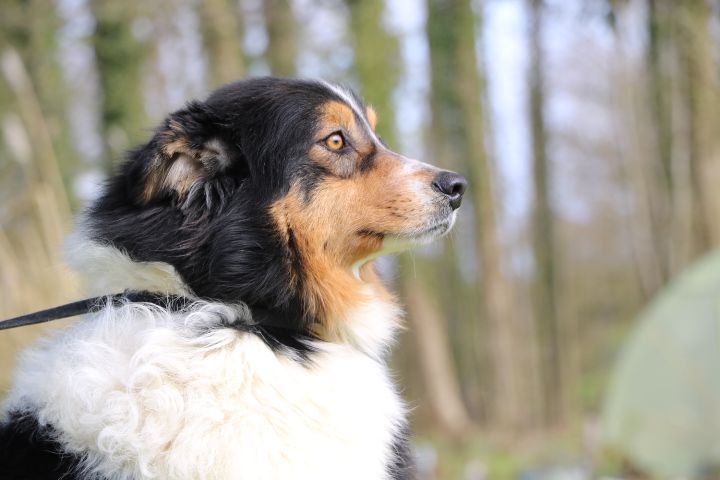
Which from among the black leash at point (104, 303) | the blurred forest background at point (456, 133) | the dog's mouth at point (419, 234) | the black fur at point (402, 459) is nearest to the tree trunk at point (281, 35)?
the blurred forest background at point (456, 133)

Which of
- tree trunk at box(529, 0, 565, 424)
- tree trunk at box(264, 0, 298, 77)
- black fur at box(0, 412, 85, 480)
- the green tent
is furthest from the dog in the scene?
tree trunk at box(529, 0, 565, 424)

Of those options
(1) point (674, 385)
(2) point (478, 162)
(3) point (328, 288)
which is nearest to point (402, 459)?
(3) point (328, 288)

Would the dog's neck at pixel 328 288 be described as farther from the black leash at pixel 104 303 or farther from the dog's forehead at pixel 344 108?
the dog's forehead at pixel 344 108

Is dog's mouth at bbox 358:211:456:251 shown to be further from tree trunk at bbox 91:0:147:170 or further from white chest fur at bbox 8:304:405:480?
tree trunk at bbox 91:0:147:170

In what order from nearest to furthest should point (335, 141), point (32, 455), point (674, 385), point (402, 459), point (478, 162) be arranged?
point (32, 455) → point (402, 459) → point (335, 141) → point (674, 385) → point (478, 162)

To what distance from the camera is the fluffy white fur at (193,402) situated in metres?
2.80

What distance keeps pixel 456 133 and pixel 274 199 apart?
14.9 metres

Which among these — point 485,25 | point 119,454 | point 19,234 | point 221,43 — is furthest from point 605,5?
point 119,454

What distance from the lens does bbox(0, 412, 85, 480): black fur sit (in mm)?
2783

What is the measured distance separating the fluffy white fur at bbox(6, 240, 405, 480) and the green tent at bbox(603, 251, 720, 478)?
27.9 feet

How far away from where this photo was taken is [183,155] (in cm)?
320

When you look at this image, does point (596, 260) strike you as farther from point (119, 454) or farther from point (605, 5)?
point (119, 454)

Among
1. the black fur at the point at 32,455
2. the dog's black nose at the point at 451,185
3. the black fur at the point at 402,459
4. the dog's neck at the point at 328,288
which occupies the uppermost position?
the dog's black nose at the point at 451,185

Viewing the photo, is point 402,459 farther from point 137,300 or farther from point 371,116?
point 371,116
